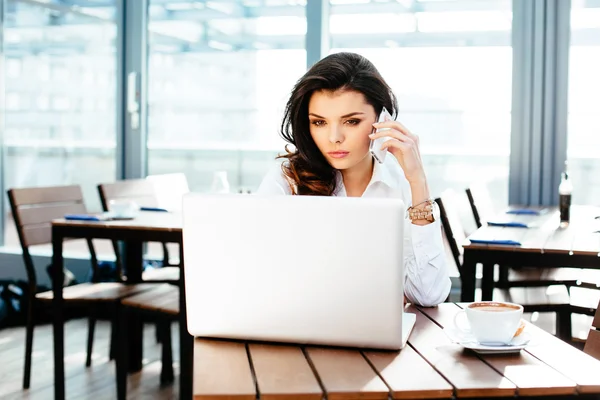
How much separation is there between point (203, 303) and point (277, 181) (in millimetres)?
770

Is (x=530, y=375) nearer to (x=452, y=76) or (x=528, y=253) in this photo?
(x=528, y=253)

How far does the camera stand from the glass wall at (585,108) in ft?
13.4

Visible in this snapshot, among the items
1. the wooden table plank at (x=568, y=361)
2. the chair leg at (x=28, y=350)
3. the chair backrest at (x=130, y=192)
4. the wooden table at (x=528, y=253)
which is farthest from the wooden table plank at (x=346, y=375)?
the chair backrest at (x=130, y=192)

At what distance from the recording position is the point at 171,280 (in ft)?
A: 12.3

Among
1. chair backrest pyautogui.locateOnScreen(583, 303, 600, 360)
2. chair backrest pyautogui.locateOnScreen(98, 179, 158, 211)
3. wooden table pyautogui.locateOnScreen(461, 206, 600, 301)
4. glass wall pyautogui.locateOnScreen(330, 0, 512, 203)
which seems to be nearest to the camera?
chair backrest pyautogui.locateOnScreen(583, 303, 600, 360)

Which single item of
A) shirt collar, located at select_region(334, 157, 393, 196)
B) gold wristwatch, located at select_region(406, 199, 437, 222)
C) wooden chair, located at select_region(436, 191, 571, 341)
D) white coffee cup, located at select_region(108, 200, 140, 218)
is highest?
shirt collar, located at select_region(334, 157, 393, 196)

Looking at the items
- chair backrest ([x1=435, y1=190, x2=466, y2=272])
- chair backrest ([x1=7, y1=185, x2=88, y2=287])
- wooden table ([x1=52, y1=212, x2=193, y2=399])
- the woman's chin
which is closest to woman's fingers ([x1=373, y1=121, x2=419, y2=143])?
the woman's chin

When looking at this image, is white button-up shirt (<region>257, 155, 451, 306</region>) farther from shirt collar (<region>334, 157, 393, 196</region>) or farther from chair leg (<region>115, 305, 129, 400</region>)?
chair leg (<region>115, 305, 129, 400</region>)

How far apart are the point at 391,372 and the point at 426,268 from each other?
21.5 inches

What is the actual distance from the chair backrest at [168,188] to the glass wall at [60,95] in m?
0.95

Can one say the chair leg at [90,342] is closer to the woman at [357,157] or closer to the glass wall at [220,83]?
the glass wall at [220,83]

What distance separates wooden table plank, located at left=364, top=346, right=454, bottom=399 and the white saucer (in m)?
0.09

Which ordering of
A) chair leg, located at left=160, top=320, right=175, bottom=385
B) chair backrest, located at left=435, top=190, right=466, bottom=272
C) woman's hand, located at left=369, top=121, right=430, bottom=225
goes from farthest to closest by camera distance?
chair leg, located at left=160, top=320, right=175, bottom=385, chair backrest, located at left=435, top=190, right=466, bottom=272, woman's hand, located at left=369, top=121, right=430, bottom=225

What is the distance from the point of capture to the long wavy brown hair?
1.96 m
